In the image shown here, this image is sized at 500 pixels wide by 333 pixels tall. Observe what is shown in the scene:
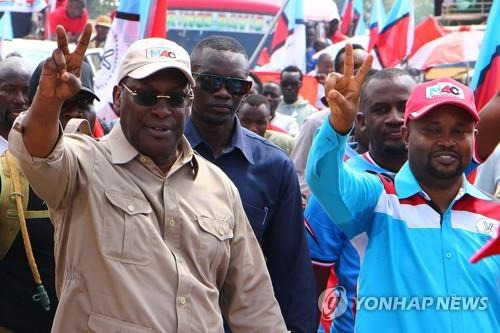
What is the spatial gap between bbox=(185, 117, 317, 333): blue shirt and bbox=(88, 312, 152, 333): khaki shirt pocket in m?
1.43

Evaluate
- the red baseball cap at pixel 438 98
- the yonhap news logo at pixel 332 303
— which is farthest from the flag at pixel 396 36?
the red baseball cap at pixel 438 98

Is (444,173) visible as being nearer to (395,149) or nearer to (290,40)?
(395,149)

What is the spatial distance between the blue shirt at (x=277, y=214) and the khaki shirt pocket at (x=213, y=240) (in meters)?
0.98

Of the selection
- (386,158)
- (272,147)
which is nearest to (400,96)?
(386,158)

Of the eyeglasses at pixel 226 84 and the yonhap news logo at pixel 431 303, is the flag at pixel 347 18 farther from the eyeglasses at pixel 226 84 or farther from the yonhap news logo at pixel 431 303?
the yonhap news logo at pixel 431 303

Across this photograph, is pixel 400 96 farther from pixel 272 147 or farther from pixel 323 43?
pixel 323 43

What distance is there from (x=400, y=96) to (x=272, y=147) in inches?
32.2

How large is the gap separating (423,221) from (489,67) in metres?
3.02

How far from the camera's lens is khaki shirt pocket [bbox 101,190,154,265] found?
440 centimetres

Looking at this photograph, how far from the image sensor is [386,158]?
20.4 ft

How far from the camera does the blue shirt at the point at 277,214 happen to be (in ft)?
18.8

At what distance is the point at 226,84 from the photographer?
5.86 m

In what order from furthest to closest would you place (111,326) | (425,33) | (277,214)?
(425,33), (277,214), (111,326)

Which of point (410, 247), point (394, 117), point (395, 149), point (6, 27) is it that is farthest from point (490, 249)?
point (6, 27)
